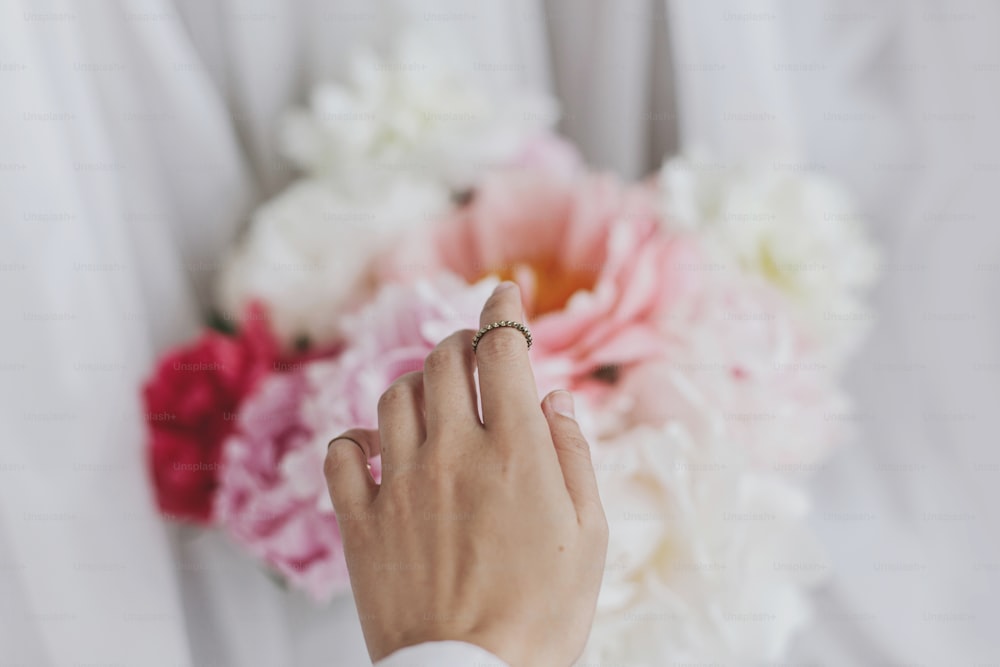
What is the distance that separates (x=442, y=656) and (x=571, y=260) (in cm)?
41

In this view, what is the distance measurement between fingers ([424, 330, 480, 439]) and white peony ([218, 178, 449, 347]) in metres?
0.26

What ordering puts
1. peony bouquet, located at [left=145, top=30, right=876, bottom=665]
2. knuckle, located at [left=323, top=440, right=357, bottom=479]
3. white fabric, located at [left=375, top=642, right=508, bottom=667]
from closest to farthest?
white fabric, located at [left=375, top=642, right=508, bottom=667] → knuckle, located at [left=323, top=440, right=357, bottom=479] → peony bouquet, located at [left=145, top=30, right=876, bottom=665]

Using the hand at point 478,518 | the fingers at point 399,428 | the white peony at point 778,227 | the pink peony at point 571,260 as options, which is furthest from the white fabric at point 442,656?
the white peony at point 778,227

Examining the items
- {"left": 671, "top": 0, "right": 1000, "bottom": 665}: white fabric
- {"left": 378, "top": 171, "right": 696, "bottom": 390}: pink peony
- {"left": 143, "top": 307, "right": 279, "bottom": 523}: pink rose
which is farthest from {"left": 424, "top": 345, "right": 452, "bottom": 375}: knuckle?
{"left": 671, "top": 0, "right": 1000, "bottom": 665}: white fabric

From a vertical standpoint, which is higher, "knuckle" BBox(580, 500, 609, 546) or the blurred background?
the blurred background

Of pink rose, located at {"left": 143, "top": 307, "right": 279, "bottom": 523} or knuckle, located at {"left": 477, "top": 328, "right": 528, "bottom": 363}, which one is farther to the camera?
pink rose, located at {"left": 143, "top": 307, "right": 279, "bottom": 523}

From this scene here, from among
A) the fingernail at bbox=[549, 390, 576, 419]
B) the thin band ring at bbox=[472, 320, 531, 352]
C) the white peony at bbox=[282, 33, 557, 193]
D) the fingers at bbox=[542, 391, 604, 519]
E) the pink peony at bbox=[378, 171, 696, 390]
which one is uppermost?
the white peony at bbox=[282, 33, 557, 193]

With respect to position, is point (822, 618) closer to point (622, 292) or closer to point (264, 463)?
point (622, 292)

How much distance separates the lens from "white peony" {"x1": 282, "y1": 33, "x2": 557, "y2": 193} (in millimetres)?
821

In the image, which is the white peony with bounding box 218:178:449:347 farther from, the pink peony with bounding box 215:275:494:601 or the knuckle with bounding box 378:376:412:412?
the knuckle with bounding box 378:376:412:412

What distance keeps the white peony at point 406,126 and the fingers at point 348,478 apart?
1.14 ft

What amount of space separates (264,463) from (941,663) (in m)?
0.67

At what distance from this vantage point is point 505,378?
509 millimetres

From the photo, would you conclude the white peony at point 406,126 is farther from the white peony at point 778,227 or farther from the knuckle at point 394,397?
the knuckle at point 394,397
